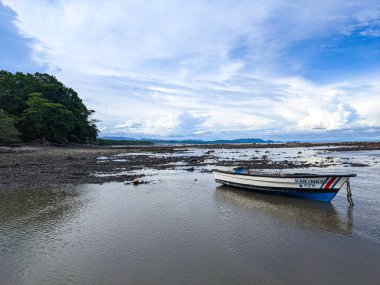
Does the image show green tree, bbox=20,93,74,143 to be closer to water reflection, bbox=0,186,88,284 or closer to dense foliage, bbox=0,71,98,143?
dense foliage, bbox=0,71,98,143

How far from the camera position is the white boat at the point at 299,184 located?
14.9m

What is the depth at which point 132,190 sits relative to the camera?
61.9 ft

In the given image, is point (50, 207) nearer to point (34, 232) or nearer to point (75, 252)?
point (34, 232)

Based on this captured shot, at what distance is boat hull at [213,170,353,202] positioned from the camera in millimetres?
15031

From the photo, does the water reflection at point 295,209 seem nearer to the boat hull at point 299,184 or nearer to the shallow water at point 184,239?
the shallow water at point 184,239

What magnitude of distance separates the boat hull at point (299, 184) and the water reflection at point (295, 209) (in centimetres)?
37

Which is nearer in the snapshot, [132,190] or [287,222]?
A: [287,222]

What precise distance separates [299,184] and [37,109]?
6188 cm

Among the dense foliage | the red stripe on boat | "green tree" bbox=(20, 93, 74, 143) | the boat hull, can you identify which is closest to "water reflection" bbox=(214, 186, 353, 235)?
the boat hull

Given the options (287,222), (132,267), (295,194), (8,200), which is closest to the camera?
(132,267)

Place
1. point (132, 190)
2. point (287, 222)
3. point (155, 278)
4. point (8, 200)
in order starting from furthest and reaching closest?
point (132, 190)
point (8, 200)
point (287, 222)
point (155, 278)

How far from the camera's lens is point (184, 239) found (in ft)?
32.5

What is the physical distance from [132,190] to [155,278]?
1214 cm

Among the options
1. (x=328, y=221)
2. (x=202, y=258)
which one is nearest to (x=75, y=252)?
(x=202, y=258)
